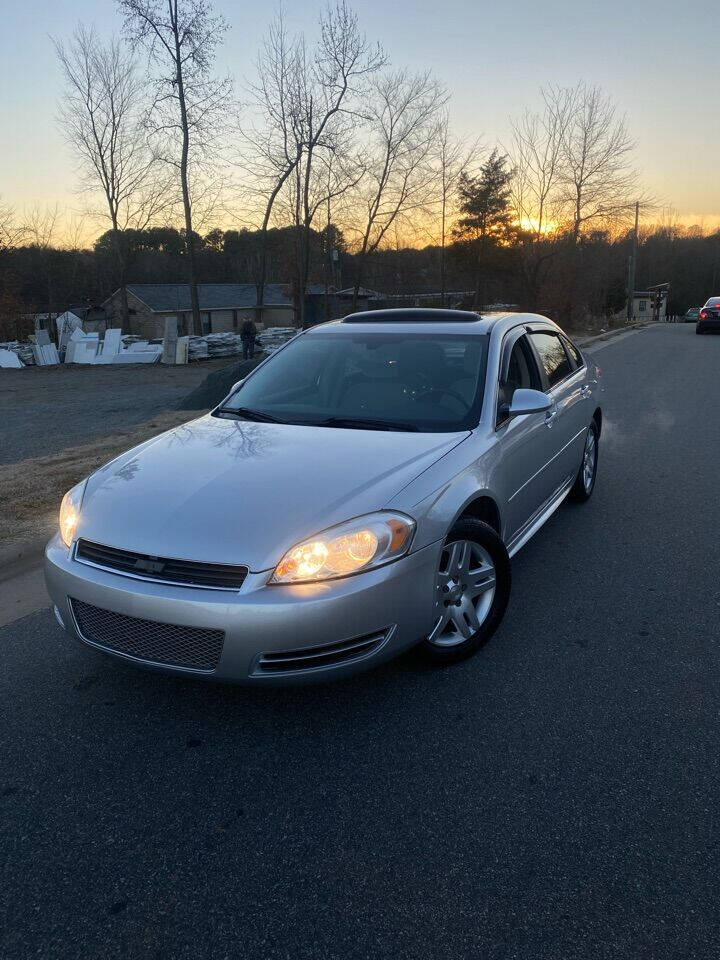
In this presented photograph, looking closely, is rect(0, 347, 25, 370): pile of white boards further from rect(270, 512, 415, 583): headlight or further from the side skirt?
rect(270, 512, 415, 583): headlight

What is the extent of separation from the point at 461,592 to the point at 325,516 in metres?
0.91

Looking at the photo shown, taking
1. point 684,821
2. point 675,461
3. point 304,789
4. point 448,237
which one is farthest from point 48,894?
point 448,237

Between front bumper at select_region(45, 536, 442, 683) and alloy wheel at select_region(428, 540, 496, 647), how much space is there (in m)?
0.30

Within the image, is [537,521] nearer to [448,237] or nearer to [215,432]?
[215,432]

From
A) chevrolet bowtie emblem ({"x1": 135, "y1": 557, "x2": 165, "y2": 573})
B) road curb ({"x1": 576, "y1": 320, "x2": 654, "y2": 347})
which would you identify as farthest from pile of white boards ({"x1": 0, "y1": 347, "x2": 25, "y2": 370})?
chevrolet bowtie emblem ({"x1": 135, "y1": 557, "x2": 165, "y2": 573})

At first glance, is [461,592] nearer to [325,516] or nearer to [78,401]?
[325,516]

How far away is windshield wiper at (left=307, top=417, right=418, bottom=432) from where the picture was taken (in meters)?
3.65

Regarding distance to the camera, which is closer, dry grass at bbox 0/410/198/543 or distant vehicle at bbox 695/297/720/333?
dry grass at bbox 0/410/198/543

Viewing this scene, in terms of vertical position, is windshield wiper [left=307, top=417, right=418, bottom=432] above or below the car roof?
below

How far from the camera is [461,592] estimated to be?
330 centimetres

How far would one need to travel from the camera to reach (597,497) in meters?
6.17

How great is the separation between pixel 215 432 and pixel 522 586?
2044mm

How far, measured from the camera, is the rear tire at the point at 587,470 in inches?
227

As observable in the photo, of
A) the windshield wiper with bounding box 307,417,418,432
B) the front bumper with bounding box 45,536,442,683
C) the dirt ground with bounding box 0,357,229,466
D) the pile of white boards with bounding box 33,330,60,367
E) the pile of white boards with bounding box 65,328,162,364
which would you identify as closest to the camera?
the front bumper with bounding box 45,536,442,683
